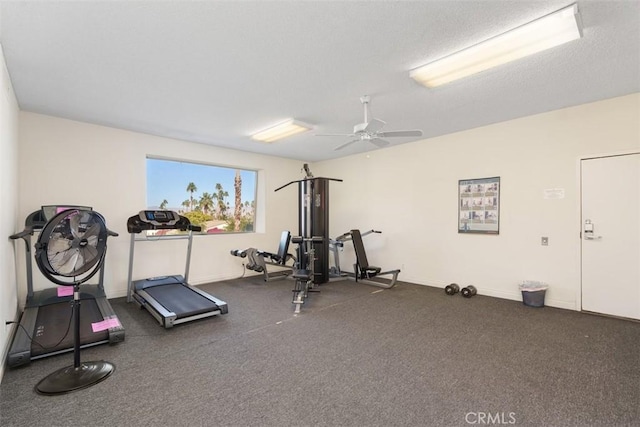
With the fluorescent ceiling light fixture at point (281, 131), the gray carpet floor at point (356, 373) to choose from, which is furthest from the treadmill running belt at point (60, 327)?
the fluorescent ceiling light fixture at point (281, 131)

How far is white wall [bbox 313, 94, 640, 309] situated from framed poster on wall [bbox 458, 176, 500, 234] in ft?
0.28

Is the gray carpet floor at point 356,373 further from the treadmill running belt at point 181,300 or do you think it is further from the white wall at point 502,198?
the white wall at point 502,198

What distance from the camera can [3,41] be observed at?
231 cm

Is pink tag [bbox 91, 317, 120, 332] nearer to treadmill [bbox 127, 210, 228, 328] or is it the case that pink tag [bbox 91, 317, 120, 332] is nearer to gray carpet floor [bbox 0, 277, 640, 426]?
gray carpet floor [bbox 0, 277, 640, 426]

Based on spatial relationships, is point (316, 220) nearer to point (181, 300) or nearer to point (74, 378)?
point (181, 300)

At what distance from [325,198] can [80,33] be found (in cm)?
402

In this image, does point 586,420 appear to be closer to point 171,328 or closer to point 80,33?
point 171,328

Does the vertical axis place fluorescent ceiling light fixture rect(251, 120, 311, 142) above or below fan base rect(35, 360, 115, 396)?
above

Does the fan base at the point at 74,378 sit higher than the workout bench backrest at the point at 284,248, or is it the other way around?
the workout bench backrest at the point at 284,248

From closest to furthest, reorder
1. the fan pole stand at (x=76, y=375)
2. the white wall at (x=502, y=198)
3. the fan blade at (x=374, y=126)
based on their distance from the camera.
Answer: the fan pole stand at (x=76, y=375)
the fan blade at (x=374, y=126)
the white wall at (x=502, y=198)

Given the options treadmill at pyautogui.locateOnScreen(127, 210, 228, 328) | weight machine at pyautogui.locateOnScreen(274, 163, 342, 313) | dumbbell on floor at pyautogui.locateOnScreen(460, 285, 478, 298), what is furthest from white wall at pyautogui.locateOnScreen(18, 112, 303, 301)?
dumbbell on floor at pyautogui.locateOnScreen(460, 285, 478, 298)

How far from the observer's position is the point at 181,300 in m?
3.88

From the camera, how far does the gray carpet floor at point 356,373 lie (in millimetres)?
1849

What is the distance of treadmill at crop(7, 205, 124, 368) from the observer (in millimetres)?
2566
